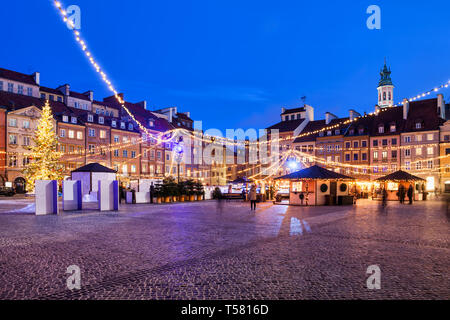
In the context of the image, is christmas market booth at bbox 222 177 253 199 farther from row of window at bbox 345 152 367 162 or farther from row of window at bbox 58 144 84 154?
row of window at bbox 345 152 367 162

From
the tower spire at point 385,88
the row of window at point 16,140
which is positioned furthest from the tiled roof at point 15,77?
the tower spire at point 385,88

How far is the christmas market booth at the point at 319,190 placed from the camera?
27.7 m

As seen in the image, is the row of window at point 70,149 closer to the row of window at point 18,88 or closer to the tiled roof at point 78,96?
the tiled roof at point 78,96

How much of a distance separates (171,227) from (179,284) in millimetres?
7232

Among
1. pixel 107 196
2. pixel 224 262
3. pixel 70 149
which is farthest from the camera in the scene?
pixel 70 149

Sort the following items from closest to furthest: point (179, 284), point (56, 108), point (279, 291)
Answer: point (279, 291) < point (179, 284) < point (56, 108)

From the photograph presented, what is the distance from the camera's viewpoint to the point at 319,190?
91.9ft

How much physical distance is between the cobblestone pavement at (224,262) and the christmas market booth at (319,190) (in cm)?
1565

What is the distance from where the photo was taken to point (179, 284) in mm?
5719

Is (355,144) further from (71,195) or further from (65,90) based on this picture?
(71,195)

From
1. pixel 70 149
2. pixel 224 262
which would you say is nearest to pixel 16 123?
pixel 70 149

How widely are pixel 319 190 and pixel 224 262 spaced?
22.3m
